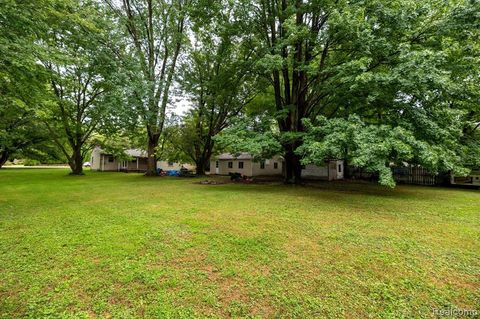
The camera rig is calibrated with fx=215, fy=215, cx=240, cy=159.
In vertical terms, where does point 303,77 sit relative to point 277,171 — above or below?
above

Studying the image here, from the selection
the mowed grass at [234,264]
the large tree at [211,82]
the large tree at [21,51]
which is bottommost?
the mowed grass at [234,264]

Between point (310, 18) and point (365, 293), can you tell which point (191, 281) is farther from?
point (310, 18)

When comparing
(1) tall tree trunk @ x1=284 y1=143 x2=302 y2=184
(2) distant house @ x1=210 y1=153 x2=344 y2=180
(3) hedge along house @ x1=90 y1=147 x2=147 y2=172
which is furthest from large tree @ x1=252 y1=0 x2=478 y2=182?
(3) hedge along house @ x1=90 y1=147 x2=147 y2=172

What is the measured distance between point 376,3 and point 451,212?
8220 mm

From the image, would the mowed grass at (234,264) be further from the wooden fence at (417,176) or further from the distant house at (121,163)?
the distant house at (121,163)

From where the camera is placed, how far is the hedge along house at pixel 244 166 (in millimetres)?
21714

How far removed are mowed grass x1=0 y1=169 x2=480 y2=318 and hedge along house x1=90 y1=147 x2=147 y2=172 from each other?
2464 centimetres

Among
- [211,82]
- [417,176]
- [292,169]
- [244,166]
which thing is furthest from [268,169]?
[417,176]

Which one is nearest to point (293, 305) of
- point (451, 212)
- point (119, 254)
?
point (119, 254)

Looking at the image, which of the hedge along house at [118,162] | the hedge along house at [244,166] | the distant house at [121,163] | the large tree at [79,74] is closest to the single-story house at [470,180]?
the hedge along house at [244,166]

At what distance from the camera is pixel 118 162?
97.6ft

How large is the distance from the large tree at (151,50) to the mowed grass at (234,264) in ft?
31.8

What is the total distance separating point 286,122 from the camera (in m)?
12.8

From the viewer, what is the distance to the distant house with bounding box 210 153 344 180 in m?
18.1
